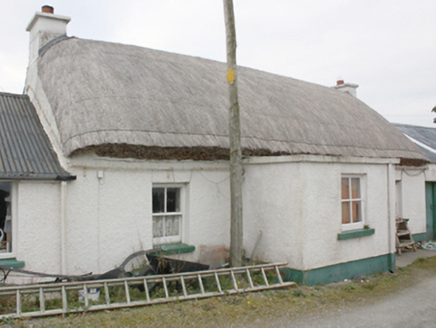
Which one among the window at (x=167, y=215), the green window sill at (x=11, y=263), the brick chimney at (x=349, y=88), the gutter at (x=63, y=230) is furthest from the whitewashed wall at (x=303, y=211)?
the brick chimney at (x=349, y=88)

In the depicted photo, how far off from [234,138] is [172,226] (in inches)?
93.1

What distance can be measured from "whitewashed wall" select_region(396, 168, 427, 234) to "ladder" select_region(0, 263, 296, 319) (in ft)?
24.2

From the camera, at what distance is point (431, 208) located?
49.4ft

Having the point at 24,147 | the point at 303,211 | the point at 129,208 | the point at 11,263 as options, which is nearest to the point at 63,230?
the point at 11,263

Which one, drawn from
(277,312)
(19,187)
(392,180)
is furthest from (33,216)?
(392,180)

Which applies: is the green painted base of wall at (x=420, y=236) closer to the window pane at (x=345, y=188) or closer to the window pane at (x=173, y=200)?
the window pane at (x=345, y=188)

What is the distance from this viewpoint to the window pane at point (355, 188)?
9406 millimetres

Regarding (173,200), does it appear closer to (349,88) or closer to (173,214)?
(173,214)

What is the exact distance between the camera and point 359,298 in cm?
758

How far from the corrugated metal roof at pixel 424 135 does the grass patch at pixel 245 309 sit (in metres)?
9.20

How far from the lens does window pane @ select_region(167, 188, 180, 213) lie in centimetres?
886

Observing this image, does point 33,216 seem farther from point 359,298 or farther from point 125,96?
point 359,298

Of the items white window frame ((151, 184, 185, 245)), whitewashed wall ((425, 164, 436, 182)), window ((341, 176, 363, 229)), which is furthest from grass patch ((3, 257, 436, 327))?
whitewashed wall ((425, 164, 436, 182))

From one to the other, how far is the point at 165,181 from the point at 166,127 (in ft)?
3.54
